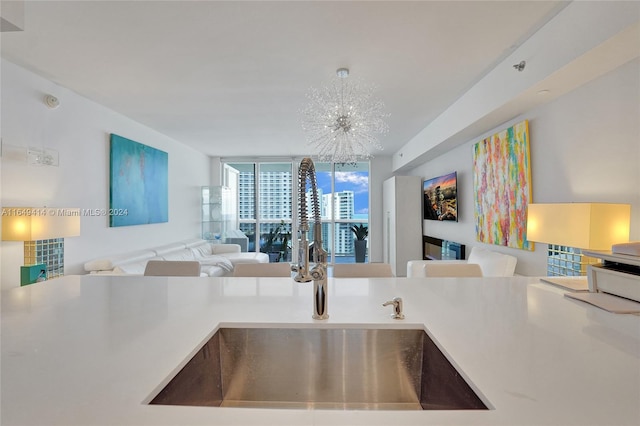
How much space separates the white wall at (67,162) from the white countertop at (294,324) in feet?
5.82

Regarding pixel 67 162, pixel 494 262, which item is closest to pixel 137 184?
pixel 67 162

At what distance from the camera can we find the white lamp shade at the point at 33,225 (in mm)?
2389

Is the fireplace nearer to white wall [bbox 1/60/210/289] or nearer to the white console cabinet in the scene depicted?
the white console cabinet

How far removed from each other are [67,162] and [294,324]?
3354 millimetres

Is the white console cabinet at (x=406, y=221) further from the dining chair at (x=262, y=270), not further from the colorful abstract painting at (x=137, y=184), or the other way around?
the dining chair at (x=262, y=270)

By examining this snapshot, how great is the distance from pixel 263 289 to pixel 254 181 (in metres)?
6.10

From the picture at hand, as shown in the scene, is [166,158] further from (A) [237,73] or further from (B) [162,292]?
(B) [162,292]

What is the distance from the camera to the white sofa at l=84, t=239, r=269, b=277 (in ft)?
10.5

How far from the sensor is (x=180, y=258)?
14.8 ft

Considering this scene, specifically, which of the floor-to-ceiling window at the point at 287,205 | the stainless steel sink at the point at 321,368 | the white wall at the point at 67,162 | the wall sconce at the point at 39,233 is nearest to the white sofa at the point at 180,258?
the white wall at the point at 67,162

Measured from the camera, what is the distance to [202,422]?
1.62 feet

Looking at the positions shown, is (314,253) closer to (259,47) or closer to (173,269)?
(173,269)

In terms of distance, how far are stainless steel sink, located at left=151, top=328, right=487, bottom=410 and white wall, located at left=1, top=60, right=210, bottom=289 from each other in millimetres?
2737

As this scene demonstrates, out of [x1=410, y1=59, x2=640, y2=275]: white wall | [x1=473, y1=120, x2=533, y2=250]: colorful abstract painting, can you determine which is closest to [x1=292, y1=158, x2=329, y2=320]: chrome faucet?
[x1=410, y1=59, x2=640, y2=275]: white wall
